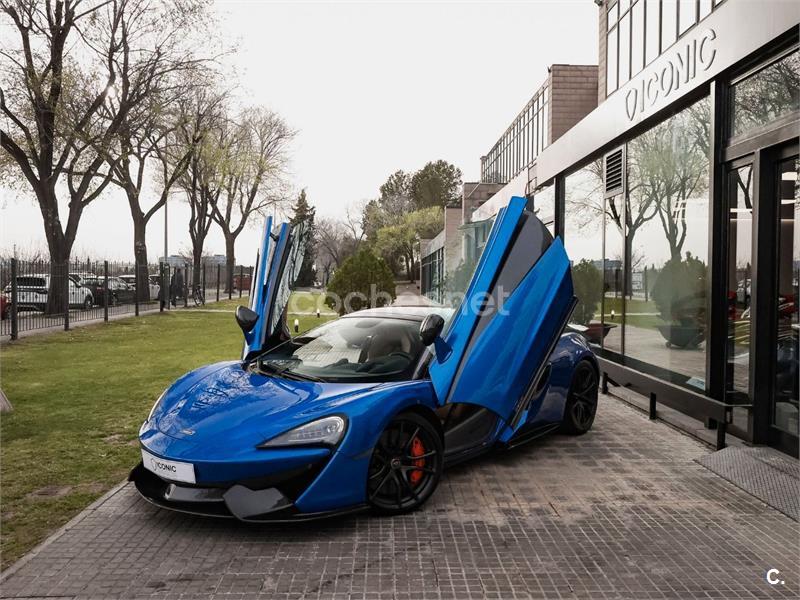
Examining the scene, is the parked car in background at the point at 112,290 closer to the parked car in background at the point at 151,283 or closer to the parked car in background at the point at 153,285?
the parked car in background at the point at 151,283

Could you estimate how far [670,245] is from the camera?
784 cm

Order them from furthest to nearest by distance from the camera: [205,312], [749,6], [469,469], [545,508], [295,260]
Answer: [205,312] → [295,260] → [749,6] → [469,469] → [545,508]

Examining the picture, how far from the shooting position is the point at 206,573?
333 centimetres

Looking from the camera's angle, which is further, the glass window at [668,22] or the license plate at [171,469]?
the glass window at [668,22]

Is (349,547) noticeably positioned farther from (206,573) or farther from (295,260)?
(295,260)

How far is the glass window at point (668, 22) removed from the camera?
336 inches

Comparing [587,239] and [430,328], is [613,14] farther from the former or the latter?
[430,328]

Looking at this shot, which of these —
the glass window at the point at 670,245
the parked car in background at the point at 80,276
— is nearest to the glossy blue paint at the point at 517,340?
the glass window at the point at 670,245

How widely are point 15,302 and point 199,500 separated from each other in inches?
529

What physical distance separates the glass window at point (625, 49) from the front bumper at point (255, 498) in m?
9.54

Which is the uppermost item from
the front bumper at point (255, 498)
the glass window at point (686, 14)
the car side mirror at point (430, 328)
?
the glass window at point (686, 14)

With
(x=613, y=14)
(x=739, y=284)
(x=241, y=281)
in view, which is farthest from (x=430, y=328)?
(x=241, y=281)

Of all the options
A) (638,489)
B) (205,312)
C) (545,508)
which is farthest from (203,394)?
(205,312)

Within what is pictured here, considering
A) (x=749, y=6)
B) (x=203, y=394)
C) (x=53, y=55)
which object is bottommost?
(x=203, y=394)
